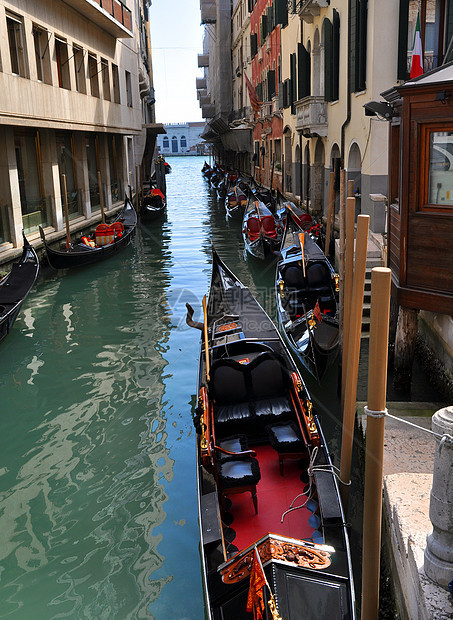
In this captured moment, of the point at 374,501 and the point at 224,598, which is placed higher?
the point at 374,501

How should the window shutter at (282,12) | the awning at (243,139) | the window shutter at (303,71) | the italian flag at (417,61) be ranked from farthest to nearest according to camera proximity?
the awning at (243,139) → the window shutter at (282,12) → the window shutter at (303,71) → the italian flag at (417,61)

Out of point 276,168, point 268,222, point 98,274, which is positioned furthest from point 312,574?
point 276,168

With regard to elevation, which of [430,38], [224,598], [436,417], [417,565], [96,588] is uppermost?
[430,38]

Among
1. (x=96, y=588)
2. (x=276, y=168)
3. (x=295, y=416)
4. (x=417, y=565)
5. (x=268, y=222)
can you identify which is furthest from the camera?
(x=276, y=168)

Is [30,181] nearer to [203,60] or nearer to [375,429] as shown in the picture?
[375,429]

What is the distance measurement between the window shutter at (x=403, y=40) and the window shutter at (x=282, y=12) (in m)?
9.23

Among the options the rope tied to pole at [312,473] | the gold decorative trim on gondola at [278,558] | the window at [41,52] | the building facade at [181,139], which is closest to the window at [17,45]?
the window at [41,52]

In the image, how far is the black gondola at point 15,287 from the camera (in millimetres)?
7847

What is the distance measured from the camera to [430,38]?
30.6 feet

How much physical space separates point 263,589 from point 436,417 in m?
1.21

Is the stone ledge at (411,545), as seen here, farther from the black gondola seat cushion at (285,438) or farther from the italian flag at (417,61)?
the italian flag at (417,61)

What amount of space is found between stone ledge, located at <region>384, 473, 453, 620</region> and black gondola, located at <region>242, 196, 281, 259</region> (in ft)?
30.9

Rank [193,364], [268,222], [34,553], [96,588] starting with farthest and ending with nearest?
1. [268,222]
2. [193,364]
3. [34,553]
4. [96,588]

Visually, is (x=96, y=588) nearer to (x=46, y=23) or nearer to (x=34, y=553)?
(x=34, y=553)
